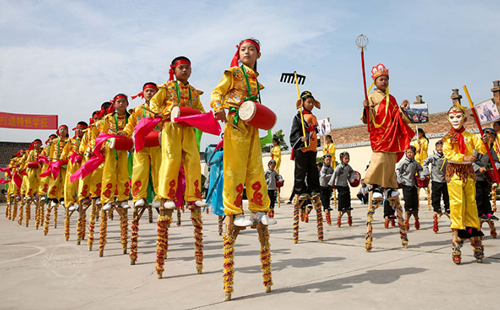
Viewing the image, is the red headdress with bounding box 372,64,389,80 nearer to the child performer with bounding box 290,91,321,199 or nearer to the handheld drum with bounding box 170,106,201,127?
the child performer with bounding box 290,91,321,199

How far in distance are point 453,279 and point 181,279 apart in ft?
9.33

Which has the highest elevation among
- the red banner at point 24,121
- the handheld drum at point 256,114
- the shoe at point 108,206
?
the red banner at point 24,121

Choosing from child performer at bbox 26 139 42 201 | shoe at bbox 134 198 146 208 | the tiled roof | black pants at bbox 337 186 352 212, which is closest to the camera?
shoe at bbox 134 198 146 208

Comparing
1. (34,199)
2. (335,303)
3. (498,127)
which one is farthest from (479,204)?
(34,199)

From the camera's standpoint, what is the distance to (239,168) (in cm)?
393

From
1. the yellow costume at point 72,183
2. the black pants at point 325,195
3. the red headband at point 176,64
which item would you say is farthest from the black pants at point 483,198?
the yellow costume at point 72,183

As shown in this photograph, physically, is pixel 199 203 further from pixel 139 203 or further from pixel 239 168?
pixel 139 203

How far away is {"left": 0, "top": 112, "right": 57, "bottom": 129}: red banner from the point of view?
31.6 m

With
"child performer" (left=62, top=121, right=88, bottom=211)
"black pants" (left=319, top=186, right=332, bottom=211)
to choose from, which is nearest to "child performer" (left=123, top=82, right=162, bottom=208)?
"child performer" (left=62, top=121, right=88, bottom=211)

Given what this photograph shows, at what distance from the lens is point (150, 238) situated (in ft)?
27.6

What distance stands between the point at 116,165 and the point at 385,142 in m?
4.41

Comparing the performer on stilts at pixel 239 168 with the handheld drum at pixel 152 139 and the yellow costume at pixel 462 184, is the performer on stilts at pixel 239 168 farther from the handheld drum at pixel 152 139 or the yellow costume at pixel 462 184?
the yellow costume at pixel 462 184

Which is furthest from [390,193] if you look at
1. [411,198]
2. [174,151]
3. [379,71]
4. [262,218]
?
[174,151]

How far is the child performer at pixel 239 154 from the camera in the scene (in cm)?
390
